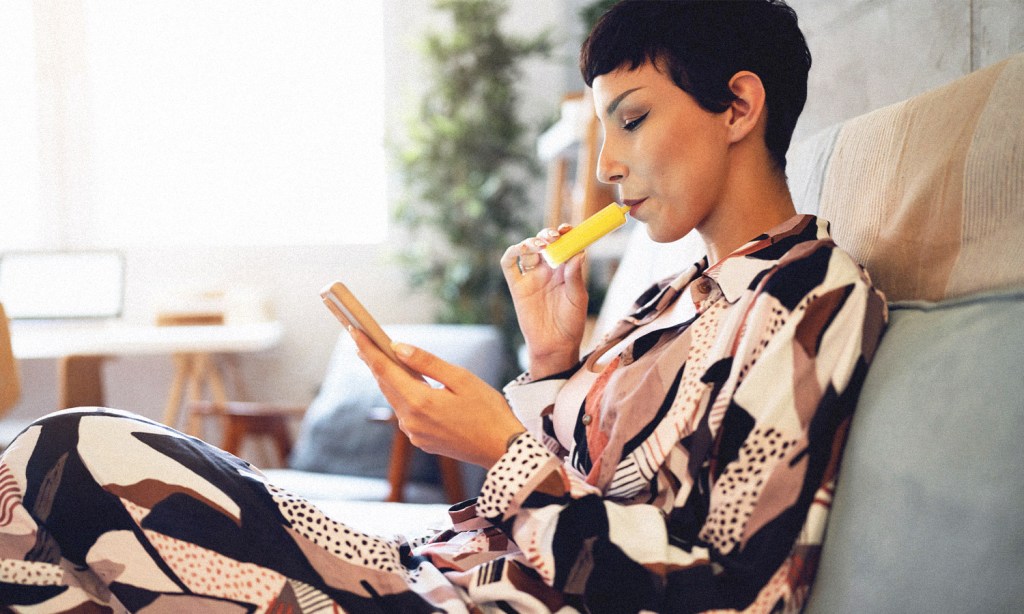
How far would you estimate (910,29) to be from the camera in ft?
3.96

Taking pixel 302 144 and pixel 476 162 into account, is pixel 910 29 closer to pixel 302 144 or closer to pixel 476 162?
pixel 476 162

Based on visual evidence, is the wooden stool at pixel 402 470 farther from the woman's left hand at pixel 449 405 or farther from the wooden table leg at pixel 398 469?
the woman's left hand at pixel 449 405

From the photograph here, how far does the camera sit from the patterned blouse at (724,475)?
0.71 meters

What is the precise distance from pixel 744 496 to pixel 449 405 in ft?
0.96

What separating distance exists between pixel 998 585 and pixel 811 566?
19 cm

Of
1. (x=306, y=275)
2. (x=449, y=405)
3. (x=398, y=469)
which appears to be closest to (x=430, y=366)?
(x=449, y=405)

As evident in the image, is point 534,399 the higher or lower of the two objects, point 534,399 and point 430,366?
the lower

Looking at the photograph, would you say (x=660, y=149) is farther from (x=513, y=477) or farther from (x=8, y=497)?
(x=8, y=497)

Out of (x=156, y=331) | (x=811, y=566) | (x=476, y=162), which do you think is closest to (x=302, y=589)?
(x=811, y=566)

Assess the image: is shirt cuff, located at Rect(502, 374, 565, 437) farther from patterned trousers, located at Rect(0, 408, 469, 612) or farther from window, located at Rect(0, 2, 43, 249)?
window, located at Rect(0, 2, 43, 249)

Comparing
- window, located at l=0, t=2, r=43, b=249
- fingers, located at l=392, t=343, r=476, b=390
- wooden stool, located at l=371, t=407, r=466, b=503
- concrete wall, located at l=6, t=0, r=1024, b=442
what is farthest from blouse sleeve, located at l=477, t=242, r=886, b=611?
window, located at l=0, t=2, r=43, b=249

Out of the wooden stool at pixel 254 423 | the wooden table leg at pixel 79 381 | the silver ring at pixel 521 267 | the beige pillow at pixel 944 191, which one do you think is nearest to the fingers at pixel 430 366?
the silver ring at pixel 521 267

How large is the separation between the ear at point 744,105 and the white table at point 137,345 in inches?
93.5

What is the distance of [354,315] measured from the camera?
0.82 meters
